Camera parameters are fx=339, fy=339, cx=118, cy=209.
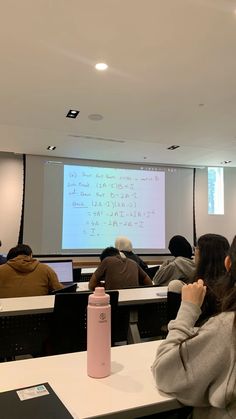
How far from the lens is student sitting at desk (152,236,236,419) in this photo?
85cm

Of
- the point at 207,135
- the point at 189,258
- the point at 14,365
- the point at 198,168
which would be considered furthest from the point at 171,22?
the point at 198,168

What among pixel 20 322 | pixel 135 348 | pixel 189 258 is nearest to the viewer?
pixel 135 348

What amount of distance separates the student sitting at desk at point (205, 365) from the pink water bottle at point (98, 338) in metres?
0.19

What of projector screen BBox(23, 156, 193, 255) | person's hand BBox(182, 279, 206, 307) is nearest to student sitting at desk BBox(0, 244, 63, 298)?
person's hand BBox(182, 279, 206, 307)

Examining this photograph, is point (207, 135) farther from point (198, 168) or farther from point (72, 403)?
point (72, 403)

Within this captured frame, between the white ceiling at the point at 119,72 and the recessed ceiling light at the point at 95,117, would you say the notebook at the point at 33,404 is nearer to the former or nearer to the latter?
the white ceiling at the point at 119,72

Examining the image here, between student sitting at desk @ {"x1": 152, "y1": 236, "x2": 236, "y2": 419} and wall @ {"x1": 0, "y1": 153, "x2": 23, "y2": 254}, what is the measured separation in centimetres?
596

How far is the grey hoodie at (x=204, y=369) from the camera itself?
848 mm

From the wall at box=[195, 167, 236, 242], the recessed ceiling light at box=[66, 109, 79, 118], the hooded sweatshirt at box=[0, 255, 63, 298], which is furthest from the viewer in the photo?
the wall at box=[195, 167, 236, 242]

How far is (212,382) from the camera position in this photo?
2.84ft

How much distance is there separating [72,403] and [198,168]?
24.0 ft

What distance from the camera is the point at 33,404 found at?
2.80 ft

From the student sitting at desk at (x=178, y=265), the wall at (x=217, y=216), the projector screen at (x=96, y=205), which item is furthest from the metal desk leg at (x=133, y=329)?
the wall at (x=217, y=216)

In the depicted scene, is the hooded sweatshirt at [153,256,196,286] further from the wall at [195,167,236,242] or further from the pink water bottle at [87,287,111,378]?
the wall at [195,167,236,242]
